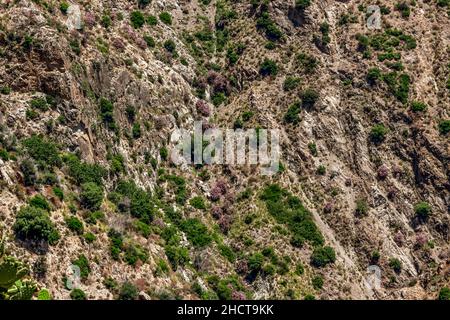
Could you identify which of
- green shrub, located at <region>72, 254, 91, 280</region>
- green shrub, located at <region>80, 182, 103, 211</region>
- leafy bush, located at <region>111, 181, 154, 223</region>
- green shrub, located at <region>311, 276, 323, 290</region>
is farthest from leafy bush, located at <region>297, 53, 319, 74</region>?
green shrub, located at <region>72, 254, 91, 280</region>

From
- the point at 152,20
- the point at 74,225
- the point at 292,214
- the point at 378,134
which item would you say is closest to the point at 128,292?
the point at 74,225

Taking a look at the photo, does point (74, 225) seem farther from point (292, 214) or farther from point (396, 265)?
point (396, 265)

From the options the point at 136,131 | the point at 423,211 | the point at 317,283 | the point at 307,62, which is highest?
the point at 307,62

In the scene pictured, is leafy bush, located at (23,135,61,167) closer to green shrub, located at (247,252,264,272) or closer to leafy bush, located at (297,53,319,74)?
green shrub, located at (247,252,264,272)

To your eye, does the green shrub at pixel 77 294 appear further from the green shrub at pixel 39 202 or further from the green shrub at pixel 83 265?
the green shrub at pixel 39 202

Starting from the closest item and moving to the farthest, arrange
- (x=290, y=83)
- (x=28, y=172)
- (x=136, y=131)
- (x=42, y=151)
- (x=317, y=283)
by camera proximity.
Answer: (x=28, y=172) → (x=42, y=151) → (x=317, y=283) → (x=136, y=131) → (x=290, y=83)

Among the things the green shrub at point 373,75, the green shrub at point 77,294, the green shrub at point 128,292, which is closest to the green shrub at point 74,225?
the green shrub at point 77,294
